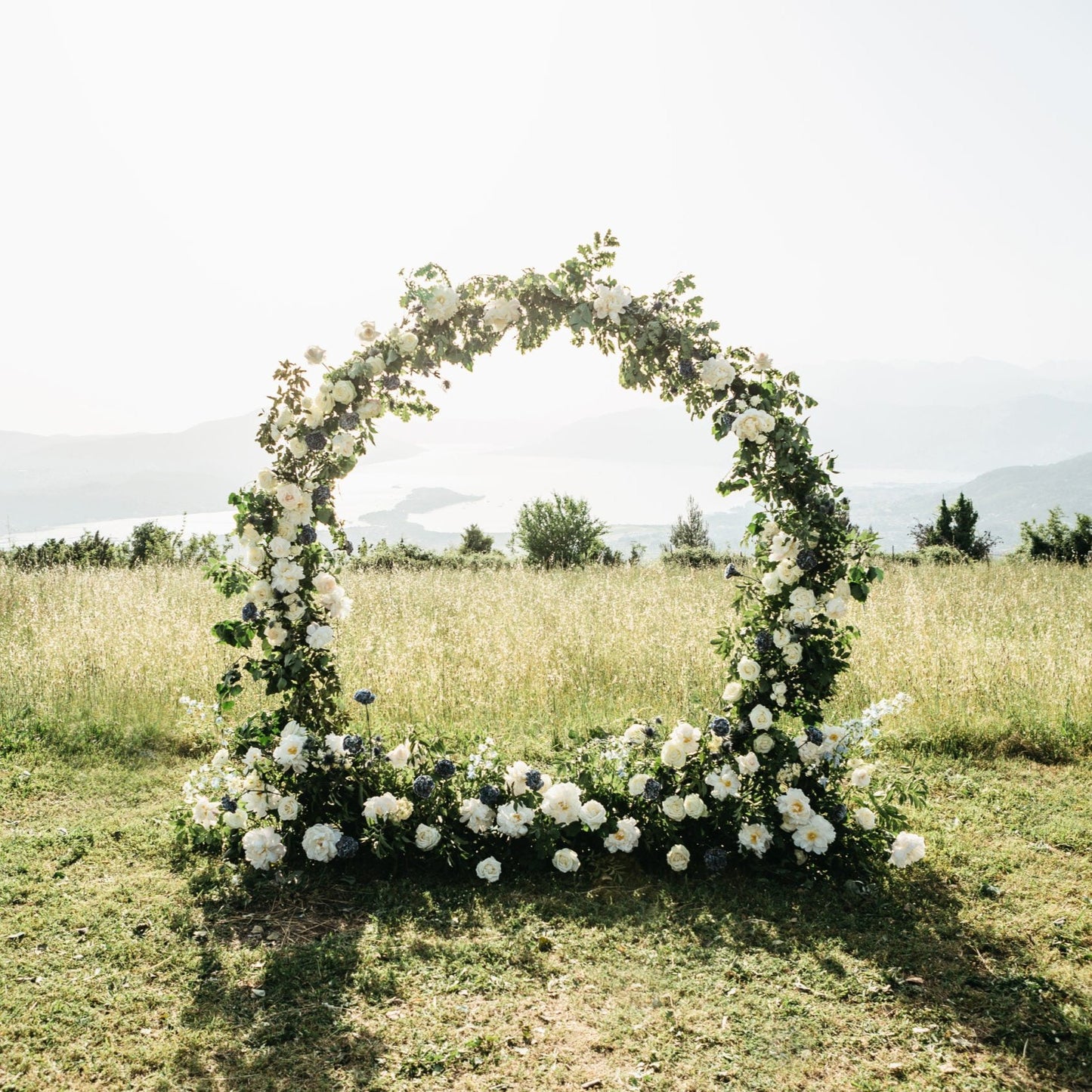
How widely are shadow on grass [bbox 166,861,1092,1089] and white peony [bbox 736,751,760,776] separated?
1.80 ft

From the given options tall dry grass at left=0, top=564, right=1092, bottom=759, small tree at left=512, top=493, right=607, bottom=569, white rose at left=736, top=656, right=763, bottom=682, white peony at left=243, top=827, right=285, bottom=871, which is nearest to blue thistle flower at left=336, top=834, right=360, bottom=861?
white peony at left=243, top=827, right=285, bottom=871

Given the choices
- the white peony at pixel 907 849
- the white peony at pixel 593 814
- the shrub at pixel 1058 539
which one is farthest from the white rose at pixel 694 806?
the shrub at pixel 1058 539

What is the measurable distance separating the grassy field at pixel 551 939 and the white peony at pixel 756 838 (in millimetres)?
172

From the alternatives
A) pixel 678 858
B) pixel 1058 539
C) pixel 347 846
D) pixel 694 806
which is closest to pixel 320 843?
pixel 347 846

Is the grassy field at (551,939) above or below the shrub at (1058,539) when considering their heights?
below

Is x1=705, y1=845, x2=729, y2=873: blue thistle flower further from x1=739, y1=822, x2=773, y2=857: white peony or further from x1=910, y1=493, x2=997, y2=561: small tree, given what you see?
x1=910, y1=493, x2=997, y2=561: small tree

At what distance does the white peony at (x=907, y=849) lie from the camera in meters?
4.13

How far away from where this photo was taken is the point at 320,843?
4.31 m

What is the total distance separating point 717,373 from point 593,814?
8.31 feet

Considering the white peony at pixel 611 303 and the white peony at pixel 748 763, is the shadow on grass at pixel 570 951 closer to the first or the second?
the white peony at pixel 748 763

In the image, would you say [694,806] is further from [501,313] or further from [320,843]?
[501,313]

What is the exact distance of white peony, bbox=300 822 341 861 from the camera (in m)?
4.29

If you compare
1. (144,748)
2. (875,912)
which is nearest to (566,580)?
(144,748)

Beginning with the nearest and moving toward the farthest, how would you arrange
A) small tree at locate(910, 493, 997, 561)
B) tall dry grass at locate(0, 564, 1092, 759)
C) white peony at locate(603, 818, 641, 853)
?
white peony at locate(603, 818, 641, 853) → tall dry grass at locate(0, 564, 1092, 759) → small tree at locate(910, 493, 997, 561)
